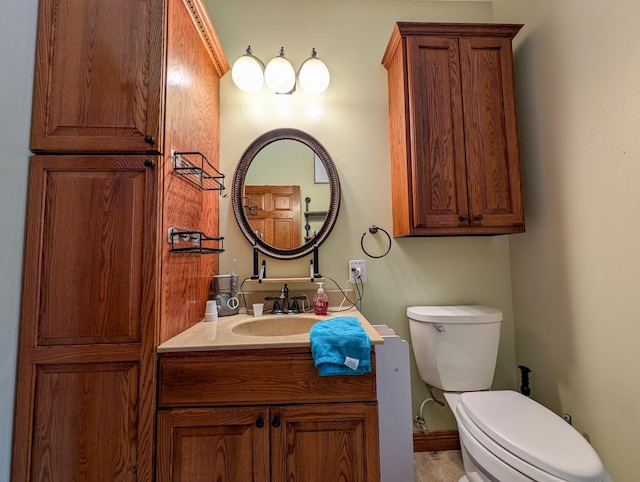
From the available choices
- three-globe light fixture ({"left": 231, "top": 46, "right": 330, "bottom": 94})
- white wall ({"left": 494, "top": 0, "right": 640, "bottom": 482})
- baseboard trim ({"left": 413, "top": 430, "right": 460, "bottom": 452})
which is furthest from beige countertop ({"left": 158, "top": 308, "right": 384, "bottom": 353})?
three-globe light fixture ({"left": 231, "top": 46, "right": 330, "bottom": 94})

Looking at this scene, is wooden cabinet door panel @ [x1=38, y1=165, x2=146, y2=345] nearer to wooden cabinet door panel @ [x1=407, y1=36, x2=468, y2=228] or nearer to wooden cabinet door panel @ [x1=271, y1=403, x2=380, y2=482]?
wooden cabinet door panel @ [x1=271, y1=403, x2=380, y2=482]

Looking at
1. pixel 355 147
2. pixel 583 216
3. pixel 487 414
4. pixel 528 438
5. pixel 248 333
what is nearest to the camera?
pixel 528 438

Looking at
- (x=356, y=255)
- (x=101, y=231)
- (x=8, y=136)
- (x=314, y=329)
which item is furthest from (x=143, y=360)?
(x=356, y=255)

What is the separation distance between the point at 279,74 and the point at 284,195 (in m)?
0.66

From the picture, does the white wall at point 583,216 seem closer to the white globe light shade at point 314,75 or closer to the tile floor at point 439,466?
the tile floor at point 439,466

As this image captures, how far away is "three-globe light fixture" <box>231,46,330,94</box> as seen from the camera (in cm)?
158

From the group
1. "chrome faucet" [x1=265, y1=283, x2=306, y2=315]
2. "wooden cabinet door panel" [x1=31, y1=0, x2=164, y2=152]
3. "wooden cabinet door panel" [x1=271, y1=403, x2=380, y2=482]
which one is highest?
"wooden cabinet door panel" [x1=31, y1=0, x2=164, y2=152]

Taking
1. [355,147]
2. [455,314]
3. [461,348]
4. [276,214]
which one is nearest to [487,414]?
[461,348]

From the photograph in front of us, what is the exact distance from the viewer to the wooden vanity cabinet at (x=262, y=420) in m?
0.98

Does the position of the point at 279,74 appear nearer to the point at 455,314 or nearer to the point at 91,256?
the point at 91,256

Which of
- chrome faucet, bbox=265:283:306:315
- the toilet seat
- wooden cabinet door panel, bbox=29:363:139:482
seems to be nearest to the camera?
the toilet seat

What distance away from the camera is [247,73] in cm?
159

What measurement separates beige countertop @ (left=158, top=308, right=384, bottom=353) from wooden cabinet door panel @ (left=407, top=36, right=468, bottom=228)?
0.65m

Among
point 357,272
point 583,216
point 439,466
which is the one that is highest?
point 583,216
